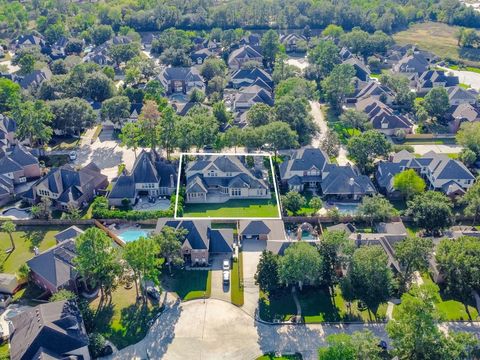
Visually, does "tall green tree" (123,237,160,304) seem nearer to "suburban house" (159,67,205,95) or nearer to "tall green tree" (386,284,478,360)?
"tall green tree" (386,284,478,360)

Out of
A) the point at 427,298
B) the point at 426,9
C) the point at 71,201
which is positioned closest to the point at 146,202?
the point at 71,201

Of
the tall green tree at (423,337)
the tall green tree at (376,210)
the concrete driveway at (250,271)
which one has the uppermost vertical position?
the tall green tree at (423,337)

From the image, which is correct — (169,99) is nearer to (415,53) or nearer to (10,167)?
(10,167)

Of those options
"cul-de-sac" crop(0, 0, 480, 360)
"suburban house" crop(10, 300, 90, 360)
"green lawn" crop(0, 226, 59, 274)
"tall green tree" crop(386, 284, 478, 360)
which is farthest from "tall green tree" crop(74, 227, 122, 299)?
"tall green tree" crop(386, 284, 478, 360)

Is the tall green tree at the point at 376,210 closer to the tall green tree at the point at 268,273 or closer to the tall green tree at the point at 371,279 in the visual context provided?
the tall green tree at the point at 371,279

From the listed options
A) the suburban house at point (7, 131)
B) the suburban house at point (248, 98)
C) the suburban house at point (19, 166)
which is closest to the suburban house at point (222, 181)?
the suburban house at point (19, 166)

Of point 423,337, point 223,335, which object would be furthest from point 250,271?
point 423,337
